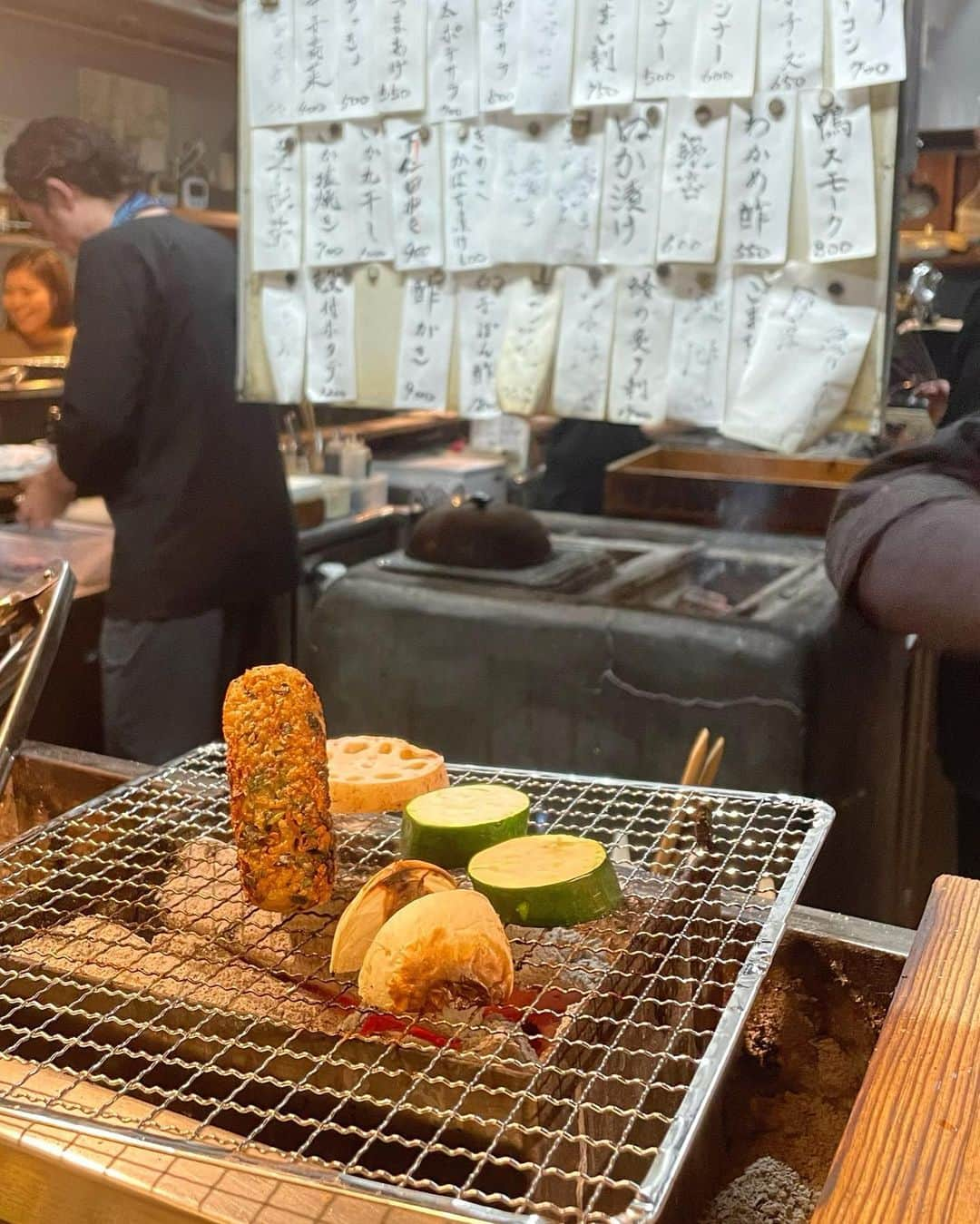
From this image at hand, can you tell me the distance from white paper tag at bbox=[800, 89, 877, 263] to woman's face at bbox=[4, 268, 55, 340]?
192 centimetres

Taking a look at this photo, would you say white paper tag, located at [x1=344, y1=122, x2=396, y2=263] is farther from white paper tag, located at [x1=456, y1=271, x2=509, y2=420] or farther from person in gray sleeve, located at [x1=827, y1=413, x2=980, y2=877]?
person in gray sleeve, located at [x1=827, y1=413, x2=980, y2=877]

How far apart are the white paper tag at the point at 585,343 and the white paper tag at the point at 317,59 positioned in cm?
57

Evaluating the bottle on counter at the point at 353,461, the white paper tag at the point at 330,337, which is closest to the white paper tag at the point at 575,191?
the white paper tag at the point at 330,337

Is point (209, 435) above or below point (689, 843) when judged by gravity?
above

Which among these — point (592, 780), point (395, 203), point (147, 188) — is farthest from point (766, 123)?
point (147, 188)

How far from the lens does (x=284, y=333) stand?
228 centimetres

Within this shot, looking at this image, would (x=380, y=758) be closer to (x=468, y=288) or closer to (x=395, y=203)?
(x=468, y=288)

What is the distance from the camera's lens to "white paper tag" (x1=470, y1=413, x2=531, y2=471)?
5230 mm

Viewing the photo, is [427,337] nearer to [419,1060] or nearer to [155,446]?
[155,446]

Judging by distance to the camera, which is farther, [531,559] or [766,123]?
[531,559]

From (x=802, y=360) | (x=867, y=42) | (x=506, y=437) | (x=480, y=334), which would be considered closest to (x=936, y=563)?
(x=802, y=360)

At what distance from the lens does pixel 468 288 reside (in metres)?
2.11

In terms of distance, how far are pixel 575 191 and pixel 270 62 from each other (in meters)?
0.67

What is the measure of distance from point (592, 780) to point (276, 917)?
15.5 inches
